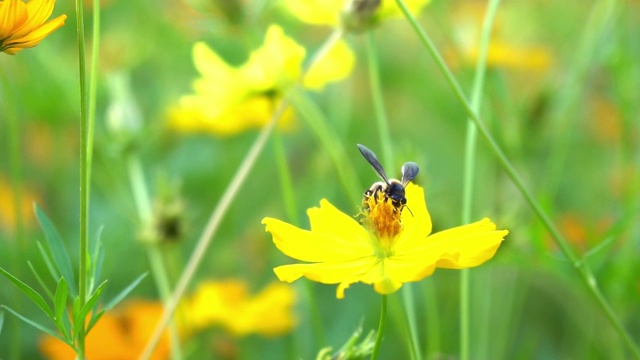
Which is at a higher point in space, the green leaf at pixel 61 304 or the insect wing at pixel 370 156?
the insect wing at pixel 370 156

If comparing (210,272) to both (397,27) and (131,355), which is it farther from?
(397,27)

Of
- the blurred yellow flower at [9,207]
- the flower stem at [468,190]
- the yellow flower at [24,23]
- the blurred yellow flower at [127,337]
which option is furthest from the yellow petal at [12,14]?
the blurred yellow flower at [9,207]

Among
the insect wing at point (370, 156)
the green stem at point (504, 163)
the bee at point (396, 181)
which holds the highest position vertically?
the green stem at point (504, 163)

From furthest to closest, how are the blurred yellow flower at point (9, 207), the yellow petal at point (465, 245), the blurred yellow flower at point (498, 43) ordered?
the blurred yellow flower at point (9, 207) < the blurred yellow flower at point (498, 43) < the yellow petal at point (465, 245)

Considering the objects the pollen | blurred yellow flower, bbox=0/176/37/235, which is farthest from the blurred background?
the pollen

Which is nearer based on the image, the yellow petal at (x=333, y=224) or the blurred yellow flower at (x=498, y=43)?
the yellow petal at (x=333, y=224)

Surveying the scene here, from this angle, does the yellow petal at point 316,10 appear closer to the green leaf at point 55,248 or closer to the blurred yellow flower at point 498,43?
the blurred yellow flower at point 498,43

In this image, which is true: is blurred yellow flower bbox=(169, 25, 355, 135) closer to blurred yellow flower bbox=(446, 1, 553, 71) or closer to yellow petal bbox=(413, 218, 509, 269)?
blurred yellow flower bbox=(446, 1, 553, 71)

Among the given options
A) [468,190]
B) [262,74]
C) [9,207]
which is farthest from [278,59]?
[9,207]

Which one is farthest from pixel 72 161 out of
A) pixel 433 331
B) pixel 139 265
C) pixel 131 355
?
pixel 433 331
